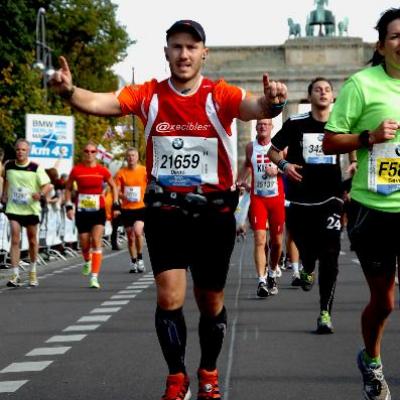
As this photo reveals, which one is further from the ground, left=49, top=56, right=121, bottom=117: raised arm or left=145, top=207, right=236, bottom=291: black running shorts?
left=49, top=56, right=121, bottom=117: raised arm

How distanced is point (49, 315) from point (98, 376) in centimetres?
495

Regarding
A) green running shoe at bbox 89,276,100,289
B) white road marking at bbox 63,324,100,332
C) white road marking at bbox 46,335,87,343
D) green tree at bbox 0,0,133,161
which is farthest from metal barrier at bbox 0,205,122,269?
green tree at bbox 0,0,133,161

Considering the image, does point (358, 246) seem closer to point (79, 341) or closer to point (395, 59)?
point (395, 59)

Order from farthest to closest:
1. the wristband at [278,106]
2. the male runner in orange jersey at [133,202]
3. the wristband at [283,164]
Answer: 1. the male runner in orange jersey at [133,202]
2. the wristband at [283,164]
3. the wristband at [278,106]

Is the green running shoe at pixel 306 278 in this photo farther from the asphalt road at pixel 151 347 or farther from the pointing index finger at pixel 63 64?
the pointing index finger at pixel 63 64

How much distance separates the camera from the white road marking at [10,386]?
7.97 metres

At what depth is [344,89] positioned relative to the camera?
6.93 metres

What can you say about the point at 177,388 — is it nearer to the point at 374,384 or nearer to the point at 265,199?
the point at 374,384

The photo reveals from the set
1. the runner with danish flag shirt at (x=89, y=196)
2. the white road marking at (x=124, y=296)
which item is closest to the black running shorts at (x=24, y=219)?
the runner with danish flag shirt at (x=89, y=196)

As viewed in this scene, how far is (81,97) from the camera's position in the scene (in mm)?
6977

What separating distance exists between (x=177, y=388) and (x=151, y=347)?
10.6 ft

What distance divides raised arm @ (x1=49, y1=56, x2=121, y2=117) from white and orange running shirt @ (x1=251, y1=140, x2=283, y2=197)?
326 inches

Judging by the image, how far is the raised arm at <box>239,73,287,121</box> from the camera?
6715 mm

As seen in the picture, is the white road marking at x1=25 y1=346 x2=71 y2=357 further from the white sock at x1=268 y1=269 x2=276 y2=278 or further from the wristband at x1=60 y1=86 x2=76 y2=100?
the white sock at x1=268 y1=269 x2=276 y2=278
